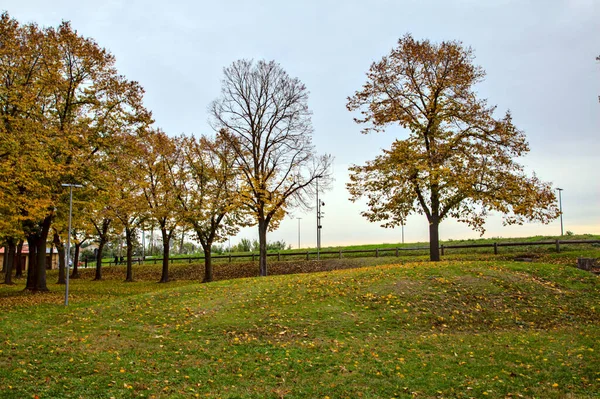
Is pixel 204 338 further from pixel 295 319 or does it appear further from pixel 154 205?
pixel 154 205

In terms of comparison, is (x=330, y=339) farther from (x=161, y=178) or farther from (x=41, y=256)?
(x=161, y=178)

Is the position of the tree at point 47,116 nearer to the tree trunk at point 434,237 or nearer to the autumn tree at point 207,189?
the autumn tree at point 207,189

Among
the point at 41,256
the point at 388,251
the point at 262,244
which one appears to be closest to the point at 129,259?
the point at 41,256

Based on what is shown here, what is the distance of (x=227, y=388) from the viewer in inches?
332

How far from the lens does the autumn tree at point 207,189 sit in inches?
1232

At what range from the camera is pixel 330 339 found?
11.7m

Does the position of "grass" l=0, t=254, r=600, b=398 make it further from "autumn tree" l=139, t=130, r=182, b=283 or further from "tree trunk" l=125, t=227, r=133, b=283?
"tree trunk" l=125, t=227, r=133, b=283

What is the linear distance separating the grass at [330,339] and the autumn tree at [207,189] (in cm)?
1214

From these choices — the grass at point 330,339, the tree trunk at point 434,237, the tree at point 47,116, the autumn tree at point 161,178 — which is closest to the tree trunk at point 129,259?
the autumn tree at point 161,178

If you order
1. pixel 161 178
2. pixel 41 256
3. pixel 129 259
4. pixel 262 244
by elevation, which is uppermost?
pixel 161 178

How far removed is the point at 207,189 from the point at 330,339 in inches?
881

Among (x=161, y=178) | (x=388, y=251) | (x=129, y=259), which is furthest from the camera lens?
(x=388, y=251)

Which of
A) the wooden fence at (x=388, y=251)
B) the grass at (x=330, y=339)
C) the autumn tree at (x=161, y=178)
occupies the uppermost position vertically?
the autumn tree at (x=161, y=178)

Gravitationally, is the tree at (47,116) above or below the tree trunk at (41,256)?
above
